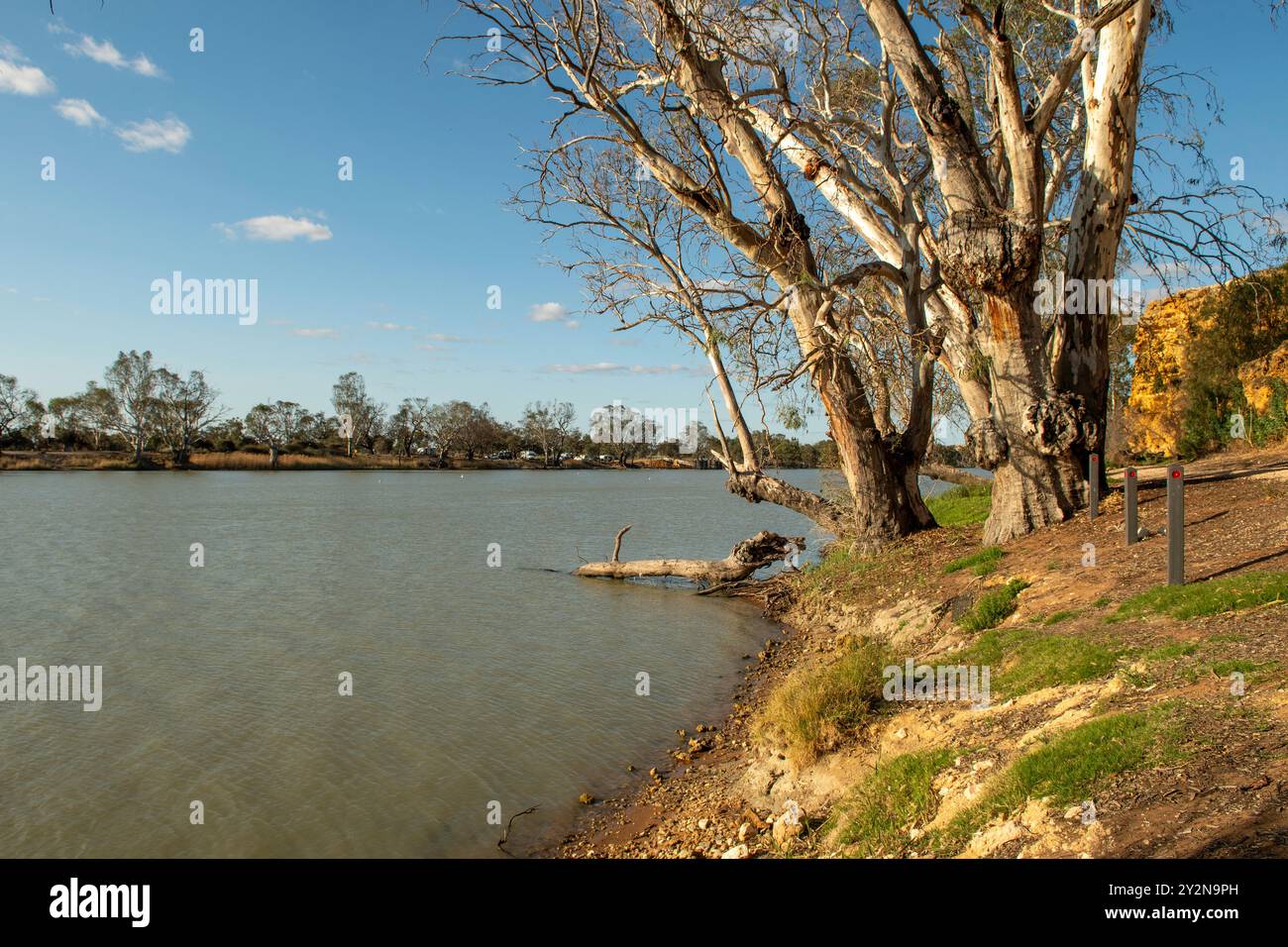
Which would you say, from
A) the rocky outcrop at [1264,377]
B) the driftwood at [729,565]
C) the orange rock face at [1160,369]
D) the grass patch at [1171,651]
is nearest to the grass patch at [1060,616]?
the grass patch at [1171,651]

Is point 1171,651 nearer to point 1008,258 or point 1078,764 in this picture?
point 1078,764

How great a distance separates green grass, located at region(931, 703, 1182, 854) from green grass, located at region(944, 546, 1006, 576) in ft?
16.9

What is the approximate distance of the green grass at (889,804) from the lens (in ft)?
14.8

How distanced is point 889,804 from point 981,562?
18.4 feet

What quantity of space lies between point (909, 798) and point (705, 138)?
907cm

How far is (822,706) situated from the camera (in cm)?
662

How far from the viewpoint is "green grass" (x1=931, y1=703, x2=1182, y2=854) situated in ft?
12.7

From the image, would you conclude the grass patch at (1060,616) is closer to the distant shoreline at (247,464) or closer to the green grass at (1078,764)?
the green grass at (1078,764)

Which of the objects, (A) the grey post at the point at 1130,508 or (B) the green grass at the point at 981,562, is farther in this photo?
(B) the green grass at the point at 981,562

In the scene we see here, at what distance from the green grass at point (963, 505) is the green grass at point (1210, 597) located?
937cm
